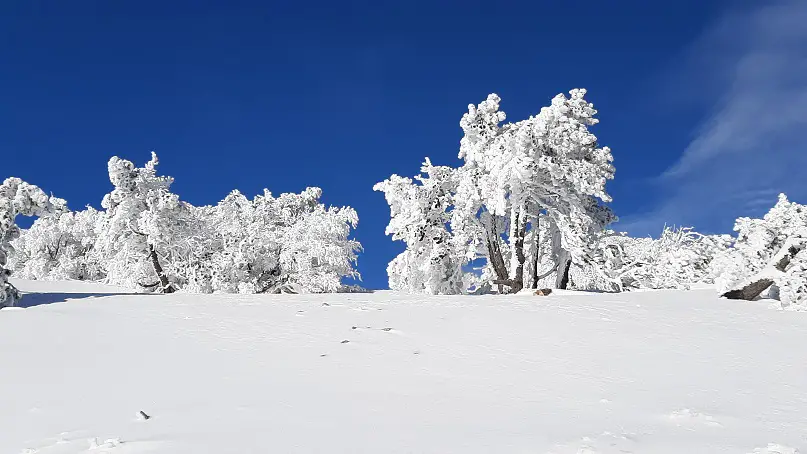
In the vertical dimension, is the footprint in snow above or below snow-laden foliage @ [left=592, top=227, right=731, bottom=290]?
below

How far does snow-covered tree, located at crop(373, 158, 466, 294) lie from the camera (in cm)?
2272

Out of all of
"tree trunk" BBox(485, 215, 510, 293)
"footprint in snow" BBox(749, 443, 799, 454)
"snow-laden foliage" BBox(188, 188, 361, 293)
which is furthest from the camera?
"snow-laden foliage" BBox(188, 188, 361, 293)

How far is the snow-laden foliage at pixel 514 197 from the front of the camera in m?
20.3

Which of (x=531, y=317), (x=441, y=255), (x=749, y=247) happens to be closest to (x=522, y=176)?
(x=441, y=255)

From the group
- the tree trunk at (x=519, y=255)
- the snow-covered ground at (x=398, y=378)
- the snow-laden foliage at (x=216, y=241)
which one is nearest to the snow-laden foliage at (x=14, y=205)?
the snow-covered ground at (x=398, y=378)

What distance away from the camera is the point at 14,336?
9.35m

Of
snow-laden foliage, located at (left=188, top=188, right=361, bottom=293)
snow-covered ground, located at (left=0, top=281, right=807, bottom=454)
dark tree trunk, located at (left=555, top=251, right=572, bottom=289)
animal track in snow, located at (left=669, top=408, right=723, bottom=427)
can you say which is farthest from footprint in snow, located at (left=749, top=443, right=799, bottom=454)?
snow-laden foliage, located at (left=188, top=188, right=361, bottom=293)

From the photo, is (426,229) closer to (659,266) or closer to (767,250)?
(659,266)

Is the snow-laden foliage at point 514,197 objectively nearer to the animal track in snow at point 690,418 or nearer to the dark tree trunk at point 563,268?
the dark tree trunk at point 563,268

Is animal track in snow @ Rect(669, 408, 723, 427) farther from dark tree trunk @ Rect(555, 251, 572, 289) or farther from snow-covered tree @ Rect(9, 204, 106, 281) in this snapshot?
snow-covered tree @ Rect(9, 204, 106, 281)

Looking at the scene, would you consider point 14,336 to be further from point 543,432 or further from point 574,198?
point 574,198

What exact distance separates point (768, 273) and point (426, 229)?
1242 cm

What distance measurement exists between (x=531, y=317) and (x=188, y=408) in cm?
753

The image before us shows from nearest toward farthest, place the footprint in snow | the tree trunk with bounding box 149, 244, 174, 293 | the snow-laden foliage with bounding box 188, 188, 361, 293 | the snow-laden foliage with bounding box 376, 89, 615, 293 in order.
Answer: the footprint in snow
the snow-laden foliage with bounding box 376, 89, 615, 293
the tree trunk with bounding box 149, 244, 174, 293
the snow-laden foliage with bounding box 188, 188, 361, 293
